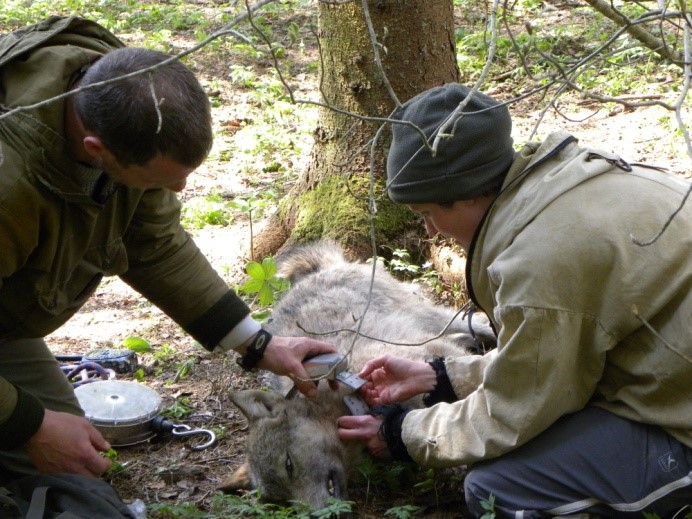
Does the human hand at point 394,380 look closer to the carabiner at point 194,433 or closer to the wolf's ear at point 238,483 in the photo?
the wolf's ear at point 238,483

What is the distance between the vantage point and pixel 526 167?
3.81 metres

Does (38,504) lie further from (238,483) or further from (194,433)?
(194,433)

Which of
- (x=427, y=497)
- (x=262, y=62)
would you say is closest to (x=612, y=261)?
(x=427, y=497)

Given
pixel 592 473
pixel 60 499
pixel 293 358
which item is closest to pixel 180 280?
pixel 293 358

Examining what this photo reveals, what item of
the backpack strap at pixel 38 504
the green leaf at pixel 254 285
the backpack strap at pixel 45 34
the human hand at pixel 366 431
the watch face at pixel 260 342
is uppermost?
the backpack strap at pixel 45 34

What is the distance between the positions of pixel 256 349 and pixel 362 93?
272cm

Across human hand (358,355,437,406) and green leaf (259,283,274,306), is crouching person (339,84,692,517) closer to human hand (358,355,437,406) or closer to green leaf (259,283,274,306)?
human hand (358,355,437,406)

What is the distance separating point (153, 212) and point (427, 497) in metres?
2.18

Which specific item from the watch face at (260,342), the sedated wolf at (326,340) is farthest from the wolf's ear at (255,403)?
the watch face at (260,342)

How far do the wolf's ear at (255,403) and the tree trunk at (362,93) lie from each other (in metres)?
2.14

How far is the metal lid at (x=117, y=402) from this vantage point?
5199 millimetres

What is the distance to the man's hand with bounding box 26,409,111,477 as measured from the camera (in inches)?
164

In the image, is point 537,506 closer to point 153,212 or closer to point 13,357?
point 153,212

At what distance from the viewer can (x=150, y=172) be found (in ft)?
12.6
